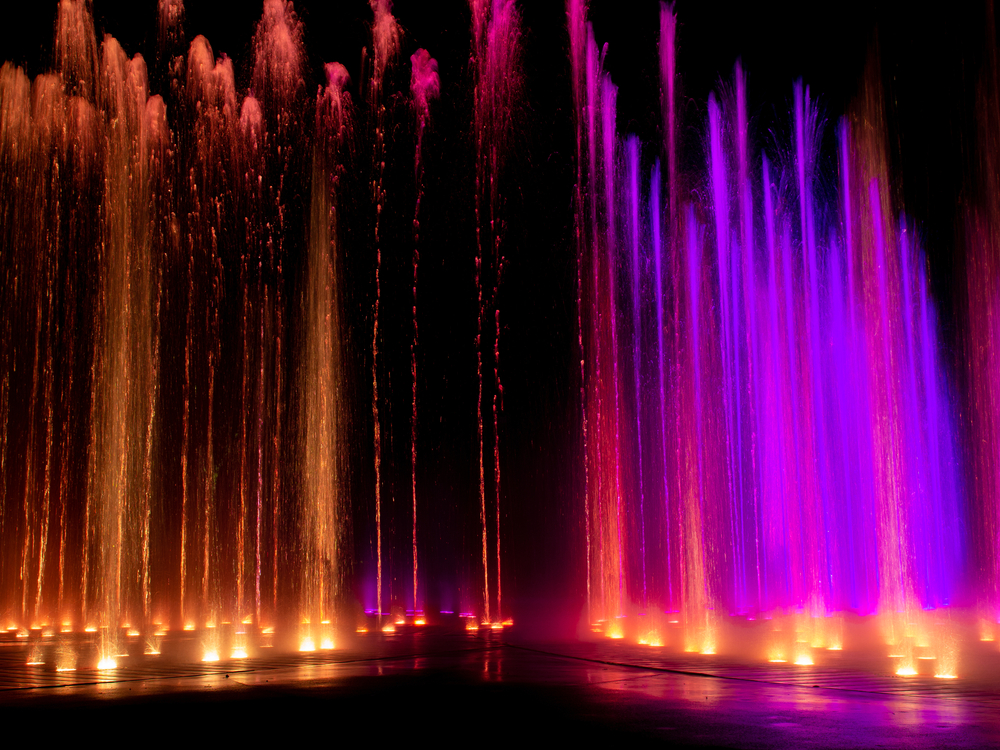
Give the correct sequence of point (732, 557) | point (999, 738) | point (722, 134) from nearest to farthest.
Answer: point (999, 738), point (722, 134), point (732, 557)

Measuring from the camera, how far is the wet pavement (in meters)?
6.45

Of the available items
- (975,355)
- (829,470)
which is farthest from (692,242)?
(975,355)

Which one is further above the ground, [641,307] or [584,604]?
[641,307]

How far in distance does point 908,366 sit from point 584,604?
9.62 m

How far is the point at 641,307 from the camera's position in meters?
21.2

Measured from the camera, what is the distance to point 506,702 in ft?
25.6

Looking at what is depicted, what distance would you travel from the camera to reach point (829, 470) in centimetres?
2295

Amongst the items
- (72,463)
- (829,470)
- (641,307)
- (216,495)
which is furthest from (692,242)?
(72,463)

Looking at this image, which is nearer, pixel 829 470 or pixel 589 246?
pixel 589 246

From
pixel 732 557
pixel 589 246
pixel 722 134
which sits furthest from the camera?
pixel 732 557

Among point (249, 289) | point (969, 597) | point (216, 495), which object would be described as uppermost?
point (249, 289)

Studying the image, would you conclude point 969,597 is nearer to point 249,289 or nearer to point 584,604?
point 584,604

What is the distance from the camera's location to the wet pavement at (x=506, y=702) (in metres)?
6.45

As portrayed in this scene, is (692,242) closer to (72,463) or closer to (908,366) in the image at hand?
(908,366)
